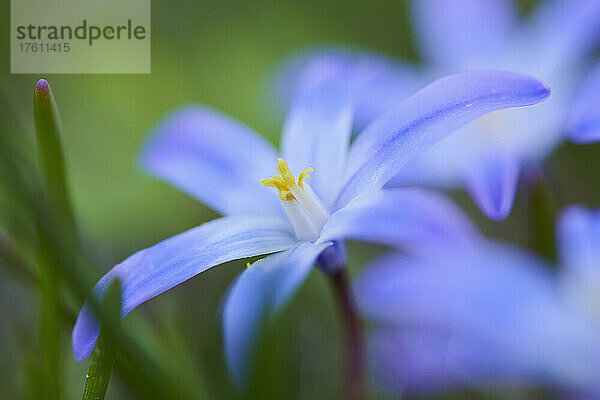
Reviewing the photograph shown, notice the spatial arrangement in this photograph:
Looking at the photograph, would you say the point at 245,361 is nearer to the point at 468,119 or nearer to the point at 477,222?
the point at 468,119

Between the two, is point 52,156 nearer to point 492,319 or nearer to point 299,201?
point 299,201

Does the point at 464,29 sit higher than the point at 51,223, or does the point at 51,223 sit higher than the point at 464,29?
the point at 464,29

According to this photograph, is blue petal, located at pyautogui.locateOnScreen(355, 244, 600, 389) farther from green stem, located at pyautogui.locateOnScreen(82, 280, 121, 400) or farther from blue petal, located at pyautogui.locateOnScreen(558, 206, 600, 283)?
green stem, located at pyautogui.locateOnScreen(82, 280, 121, 400)

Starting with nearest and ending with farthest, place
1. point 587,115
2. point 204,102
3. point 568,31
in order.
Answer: point 587,115 → point 568,31 → point 204,102

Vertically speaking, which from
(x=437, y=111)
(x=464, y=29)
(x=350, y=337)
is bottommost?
(x=350, y=337)

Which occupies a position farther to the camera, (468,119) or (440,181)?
(440,181)

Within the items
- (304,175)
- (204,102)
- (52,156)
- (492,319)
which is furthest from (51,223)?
(204,102)

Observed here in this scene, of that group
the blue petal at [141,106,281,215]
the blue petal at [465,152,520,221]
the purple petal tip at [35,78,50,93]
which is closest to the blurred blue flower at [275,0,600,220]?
the blue petal at [465,152,520,221]

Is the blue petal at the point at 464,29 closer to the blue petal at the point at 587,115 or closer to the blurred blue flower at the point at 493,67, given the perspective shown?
the blurred blue flower at the point at 493,67

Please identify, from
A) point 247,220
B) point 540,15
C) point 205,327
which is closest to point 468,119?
point 247,220
